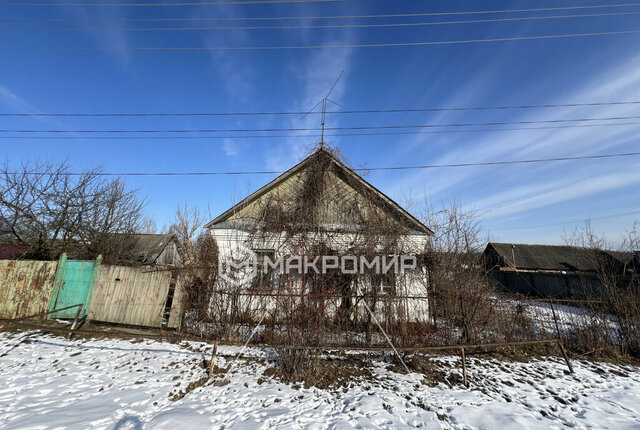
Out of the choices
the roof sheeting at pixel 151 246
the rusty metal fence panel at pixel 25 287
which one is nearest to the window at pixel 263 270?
the rusty metal fence panel at pixel 25 287

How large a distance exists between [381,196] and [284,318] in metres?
6.35

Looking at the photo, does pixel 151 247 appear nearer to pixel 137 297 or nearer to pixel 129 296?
pixel 129 296

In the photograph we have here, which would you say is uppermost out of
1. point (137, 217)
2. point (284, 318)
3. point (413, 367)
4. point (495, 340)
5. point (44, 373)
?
point (137, 217)

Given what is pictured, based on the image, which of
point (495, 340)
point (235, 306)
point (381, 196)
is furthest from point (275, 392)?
point (381, 196)

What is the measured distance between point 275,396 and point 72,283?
29.0ft

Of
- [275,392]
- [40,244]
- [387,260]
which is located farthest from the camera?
[40,244]

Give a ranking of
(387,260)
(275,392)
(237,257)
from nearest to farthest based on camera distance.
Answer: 1. (275,392)
2. (387,260)
3. (237,257)

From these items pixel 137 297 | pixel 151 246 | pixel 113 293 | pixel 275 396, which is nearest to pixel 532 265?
pixel 275 396

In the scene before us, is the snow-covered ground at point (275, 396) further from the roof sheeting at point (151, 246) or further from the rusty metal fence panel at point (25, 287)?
the roof sheeting at point (151, 246)

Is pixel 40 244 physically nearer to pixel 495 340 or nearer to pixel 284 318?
pixel 284 318

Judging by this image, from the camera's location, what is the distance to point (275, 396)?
438cm

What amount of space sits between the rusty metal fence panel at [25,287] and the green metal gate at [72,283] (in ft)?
0.76

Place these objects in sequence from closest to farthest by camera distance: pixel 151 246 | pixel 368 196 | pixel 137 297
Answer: pixel 137 297 < pixel 368 196 < pixel 151 246

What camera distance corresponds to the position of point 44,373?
5059mm
